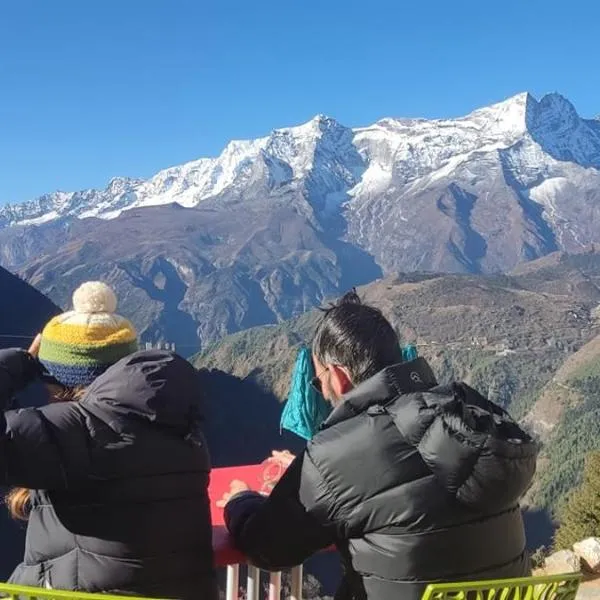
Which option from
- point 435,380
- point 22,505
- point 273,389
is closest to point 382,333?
point 435,380

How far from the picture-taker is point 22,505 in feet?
10.6

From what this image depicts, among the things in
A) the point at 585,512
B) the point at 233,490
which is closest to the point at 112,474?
the point at 233,490

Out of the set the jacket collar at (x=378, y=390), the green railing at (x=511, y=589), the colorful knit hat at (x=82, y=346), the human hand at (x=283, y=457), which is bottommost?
the green railing at (x=511, y=589)

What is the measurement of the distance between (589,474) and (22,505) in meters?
16.8

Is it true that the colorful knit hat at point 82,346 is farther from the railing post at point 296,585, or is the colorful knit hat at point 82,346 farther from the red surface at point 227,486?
the railing post at point 296,585

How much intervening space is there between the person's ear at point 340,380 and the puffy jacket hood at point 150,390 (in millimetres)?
610

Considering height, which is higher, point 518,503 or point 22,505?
point 22,505

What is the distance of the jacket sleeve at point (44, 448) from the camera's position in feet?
9.06

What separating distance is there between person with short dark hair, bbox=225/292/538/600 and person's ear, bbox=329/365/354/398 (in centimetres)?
20

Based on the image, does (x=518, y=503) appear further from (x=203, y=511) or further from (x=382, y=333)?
(x=203, y=511)

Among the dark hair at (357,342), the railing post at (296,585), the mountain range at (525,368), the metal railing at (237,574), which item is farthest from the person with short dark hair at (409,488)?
the mountain range at (525,368)

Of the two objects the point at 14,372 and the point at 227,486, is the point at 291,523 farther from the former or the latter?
the point at 14,372

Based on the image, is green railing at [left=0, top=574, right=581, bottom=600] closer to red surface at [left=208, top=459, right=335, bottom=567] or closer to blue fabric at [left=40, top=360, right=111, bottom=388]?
red surface at [left=208, top=459, right=335, bottom=567]

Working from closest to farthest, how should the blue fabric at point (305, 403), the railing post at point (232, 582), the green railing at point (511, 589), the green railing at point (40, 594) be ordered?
the green railing at point (40, 594) → the green railing at point (511, 589) → the railing post at point (232, 582) → the blue fabric at point (305, 403)
